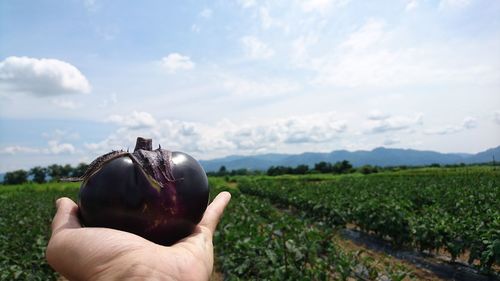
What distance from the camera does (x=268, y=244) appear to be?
663 cm

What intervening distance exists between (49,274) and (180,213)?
6785 millimetres

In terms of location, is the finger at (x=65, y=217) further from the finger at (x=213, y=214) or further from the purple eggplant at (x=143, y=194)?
the finger at (x=213, y=214)

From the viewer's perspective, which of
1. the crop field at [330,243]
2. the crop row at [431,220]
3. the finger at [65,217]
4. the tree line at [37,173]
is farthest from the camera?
the tree line at [37,173]

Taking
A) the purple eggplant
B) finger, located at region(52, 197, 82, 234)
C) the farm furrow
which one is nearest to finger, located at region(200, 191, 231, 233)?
the purple eggplant

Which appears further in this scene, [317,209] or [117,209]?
[317,209]

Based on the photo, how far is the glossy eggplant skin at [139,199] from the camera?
1978 mm

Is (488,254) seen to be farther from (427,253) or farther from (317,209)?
(317,209)

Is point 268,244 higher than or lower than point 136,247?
lower

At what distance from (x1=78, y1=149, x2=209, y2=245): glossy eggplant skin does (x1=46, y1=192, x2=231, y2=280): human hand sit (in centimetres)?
10

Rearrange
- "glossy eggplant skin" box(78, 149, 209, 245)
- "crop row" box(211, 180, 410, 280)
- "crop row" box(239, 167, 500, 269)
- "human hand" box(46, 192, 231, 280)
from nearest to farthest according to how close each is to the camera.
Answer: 1. "human hand" box(46, 192, 231, 280)
2. "glossy eggplant skin" box(78, 149, 209, 245)
3. "crop row" box(211, 180, 410, 280)
4. "crop row" box(239, 167, 500, 269)


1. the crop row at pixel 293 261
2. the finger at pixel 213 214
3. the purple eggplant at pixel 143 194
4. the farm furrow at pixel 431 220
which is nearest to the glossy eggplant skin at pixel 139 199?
the purple eggplant at pixel 143 194

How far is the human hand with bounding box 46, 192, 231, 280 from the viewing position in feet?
5.38

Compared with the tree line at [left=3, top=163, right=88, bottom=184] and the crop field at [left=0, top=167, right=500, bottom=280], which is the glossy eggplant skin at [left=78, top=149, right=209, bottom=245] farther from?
the tree line at [left=3, top=163, right=88, bottom=184]

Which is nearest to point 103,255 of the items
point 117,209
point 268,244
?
point 117,209
